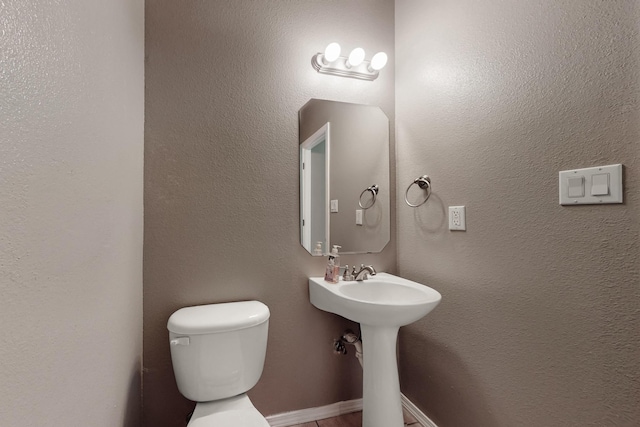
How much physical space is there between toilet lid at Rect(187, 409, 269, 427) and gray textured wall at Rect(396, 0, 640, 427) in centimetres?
88

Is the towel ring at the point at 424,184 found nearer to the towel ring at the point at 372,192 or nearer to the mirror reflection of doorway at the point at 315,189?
the towel ring at the point at 372,192

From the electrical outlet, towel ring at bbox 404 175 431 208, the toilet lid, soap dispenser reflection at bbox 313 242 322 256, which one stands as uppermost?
towel ring at bbox 404 175 431 208

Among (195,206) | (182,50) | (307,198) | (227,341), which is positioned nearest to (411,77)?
(307,198)

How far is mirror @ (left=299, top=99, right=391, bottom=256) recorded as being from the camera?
157 centimetres

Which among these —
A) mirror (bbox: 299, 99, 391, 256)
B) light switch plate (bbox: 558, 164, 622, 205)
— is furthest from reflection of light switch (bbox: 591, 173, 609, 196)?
mirror (bbox: 299, 99, 391, 256)

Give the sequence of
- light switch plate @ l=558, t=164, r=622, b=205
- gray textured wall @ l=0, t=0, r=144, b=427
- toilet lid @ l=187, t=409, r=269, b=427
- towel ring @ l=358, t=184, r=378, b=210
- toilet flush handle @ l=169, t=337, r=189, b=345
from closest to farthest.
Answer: gray textured wall @ l=0, t=0, r=144, b=427 < light switch plate @ l=558, t=164, r=622, b=205 < toilet lid @ l=187, t=409, r=269, b=427 < toilet flush handle @ l=169, t=337, r=189, b=345 < towel ring @ l=358, t=184, r=378, b=210

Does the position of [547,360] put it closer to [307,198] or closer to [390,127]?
[307,198]

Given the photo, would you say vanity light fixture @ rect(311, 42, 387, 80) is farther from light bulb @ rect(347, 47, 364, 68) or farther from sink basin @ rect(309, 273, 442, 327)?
sink basin @ rect(309, 273, 442, 327)

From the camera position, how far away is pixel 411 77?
1602 mm

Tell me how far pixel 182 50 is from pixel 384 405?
74.1 inches

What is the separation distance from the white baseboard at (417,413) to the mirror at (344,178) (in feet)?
2.79

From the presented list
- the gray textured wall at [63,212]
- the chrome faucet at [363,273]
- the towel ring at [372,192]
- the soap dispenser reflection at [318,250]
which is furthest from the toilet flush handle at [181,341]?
the towel ring at [372,192]

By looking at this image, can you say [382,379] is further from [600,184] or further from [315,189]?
[600,184]

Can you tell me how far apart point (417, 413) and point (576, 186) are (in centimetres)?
134
